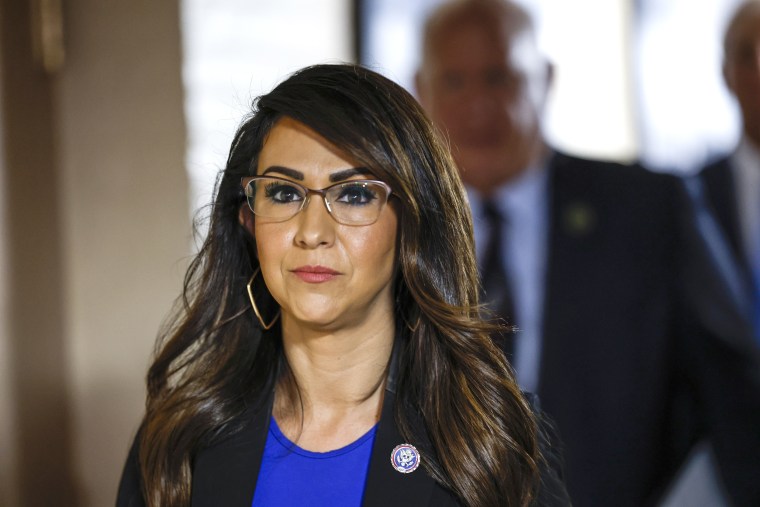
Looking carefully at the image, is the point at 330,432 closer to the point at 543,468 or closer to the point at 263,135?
the point at 543,468

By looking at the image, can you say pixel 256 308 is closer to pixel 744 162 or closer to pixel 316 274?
pixel 316 274

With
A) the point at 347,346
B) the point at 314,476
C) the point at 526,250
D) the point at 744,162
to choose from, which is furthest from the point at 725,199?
the point at 314,476

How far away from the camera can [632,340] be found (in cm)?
284

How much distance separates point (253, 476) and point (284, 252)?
1.27 ft

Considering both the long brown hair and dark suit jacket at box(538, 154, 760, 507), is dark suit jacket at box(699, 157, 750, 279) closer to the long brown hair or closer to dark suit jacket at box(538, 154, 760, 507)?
dark suit jacket at box(538, 154, 760, 507)

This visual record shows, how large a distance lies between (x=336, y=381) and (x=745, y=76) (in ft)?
5.90

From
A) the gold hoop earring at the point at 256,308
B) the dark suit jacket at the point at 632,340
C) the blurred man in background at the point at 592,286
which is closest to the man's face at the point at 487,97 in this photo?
the blurred man in background at the point at 592,286

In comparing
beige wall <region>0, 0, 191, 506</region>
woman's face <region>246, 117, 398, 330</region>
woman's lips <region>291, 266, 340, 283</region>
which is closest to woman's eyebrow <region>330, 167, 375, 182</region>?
woman's face <region>246, 117, 398, 330</region>

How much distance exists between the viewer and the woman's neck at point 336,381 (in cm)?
153

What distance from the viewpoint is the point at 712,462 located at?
2.75 meters

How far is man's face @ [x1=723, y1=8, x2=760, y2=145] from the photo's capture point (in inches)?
106

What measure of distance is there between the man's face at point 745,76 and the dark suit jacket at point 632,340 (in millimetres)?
277

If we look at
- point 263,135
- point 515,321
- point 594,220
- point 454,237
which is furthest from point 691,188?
point 263,135

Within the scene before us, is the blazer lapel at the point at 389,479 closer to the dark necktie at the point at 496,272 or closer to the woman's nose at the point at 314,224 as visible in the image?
the woman's nose at the point at 314,224
